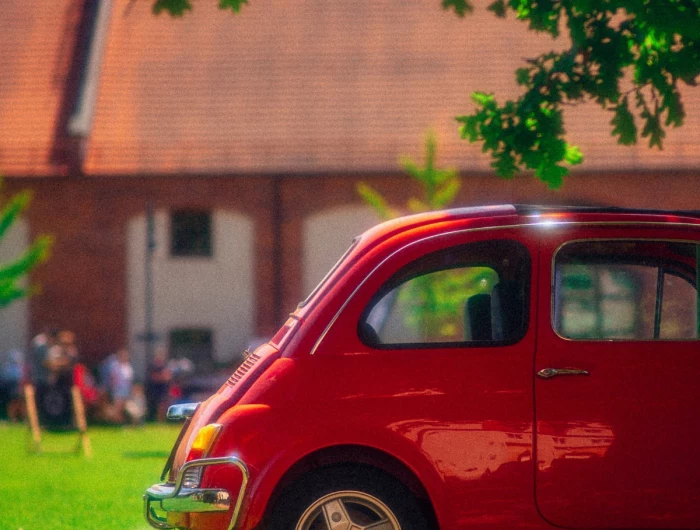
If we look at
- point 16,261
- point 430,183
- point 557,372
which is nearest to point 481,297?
point 557,372

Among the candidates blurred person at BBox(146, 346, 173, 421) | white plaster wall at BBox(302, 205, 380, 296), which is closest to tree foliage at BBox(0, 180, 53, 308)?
blurred person at BBox(146, 346, 173, 421)

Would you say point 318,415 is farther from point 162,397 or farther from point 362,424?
point 162,397

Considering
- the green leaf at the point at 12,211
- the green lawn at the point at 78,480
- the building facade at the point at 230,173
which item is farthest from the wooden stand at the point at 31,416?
the building facade at the point at 230,173

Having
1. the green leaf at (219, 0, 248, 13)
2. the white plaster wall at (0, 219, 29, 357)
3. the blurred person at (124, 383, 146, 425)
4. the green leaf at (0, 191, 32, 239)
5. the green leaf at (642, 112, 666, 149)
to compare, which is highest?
the green leaf at (219, 0, 248, 13)

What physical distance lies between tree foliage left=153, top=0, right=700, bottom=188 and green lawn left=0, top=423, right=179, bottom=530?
12.2 feet

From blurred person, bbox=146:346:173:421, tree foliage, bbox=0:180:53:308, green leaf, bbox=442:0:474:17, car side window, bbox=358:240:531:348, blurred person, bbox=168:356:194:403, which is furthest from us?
tree foliage, bbox=0:180:53:308

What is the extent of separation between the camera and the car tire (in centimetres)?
550

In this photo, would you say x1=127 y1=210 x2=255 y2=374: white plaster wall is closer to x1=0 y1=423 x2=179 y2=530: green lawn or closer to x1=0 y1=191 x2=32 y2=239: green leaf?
x1=0 y1=191 x2=32 y2=239: green leaf

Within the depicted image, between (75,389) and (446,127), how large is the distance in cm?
1564

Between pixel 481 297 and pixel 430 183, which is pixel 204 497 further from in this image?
pixel 430 183

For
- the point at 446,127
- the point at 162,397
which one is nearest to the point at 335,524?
the point at 162,397

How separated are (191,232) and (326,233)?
3317mm

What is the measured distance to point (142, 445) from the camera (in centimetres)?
2033

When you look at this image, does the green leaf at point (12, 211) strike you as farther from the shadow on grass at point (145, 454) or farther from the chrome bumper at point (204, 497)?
the chrome bumper at point (204, 497)
